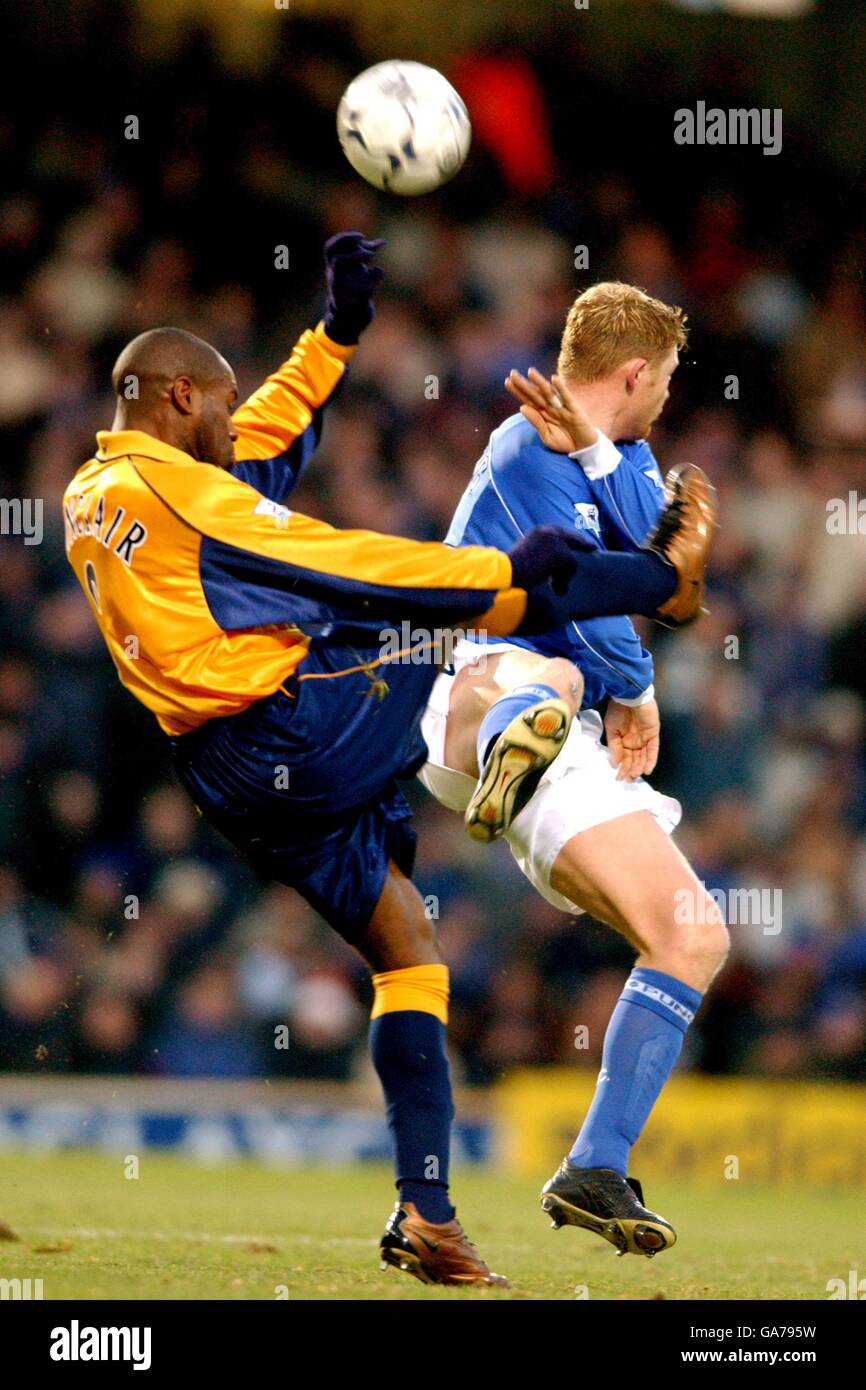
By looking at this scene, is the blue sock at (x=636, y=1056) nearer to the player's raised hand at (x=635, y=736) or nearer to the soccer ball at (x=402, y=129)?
the player's raised hand at (x=635, y=736)

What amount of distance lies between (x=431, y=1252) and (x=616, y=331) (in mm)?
2473

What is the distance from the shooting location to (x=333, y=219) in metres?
12.1

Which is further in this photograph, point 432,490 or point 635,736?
point 432,490

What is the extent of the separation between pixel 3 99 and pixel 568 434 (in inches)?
333

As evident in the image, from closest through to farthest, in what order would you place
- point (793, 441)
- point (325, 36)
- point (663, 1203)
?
1. point (663, 1203)
2. point (793, 441)
3. point (325, 36)

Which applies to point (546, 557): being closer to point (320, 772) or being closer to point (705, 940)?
point (320, 772)

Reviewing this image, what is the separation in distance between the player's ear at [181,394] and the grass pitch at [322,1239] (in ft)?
6.96

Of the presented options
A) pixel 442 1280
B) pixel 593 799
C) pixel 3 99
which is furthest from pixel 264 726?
pixel 3 99

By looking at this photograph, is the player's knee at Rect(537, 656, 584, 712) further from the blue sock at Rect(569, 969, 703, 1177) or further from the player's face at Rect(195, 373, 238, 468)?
the player's face at Rect(195, 373, 238, 468)

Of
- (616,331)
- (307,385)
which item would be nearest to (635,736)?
(616,331)

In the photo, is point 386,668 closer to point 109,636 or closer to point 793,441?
point 109,636

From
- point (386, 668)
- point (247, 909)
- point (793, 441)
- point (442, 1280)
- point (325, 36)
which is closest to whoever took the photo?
point (442, 1280)

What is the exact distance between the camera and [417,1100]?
16.0ft

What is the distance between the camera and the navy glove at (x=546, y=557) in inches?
181
